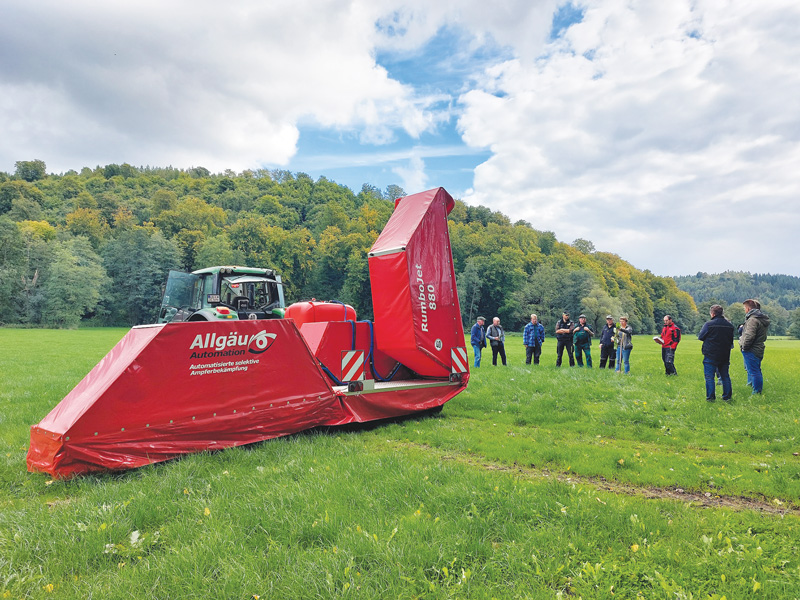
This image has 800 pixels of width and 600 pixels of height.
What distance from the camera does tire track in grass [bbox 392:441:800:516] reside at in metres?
4.33

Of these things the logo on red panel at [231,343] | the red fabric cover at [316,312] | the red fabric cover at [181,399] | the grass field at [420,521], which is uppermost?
the red fabric cover at [316,312]

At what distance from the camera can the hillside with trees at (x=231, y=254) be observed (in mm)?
56819

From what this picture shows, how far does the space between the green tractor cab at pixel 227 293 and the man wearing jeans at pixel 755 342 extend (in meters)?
10.7

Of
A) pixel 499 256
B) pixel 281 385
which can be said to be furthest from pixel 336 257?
pixel 281 385

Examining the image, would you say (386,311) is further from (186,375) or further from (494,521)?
(494,521)

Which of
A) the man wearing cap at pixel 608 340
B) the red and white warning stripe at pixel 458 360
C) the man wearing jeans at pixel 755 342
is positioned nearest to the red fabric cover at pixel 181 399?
the red and white warning stripe at pixel 458 360

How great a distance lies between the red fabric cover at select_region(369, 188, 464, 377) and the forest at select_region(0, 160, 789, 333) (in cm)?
5517

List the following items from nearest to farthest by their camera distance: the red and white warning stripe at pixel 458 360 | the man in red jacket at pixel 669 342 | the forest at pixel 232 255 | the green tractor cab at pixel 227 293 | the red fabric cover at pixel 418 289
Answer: the red fabric cover at pixel 418 289, the red and white warning stripe at pixel 458 360, the green tractor cab at pixel 227 293, the man in red jacket at pixel 669 342, the forest at pixel 232 255

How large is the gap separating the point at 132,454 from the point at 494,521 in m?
4.06

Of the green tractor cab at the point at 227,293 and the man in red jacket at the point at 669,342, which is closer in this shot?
the green tractor cab at the point at 227,293

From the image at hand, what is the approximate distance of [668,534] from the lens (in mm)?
3525

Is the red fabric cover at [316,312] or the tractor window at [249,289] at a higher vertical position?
the tractor window at [249,289]

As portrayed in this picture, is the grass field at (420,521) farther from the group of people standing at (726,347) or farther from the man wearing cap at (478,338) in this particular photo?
the man wearing cap at (478,338)

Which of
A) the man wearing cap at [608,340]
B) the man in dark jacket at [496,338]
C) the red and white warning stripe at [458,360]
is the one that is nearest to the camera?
the red and white warning stripe at [458,360]
